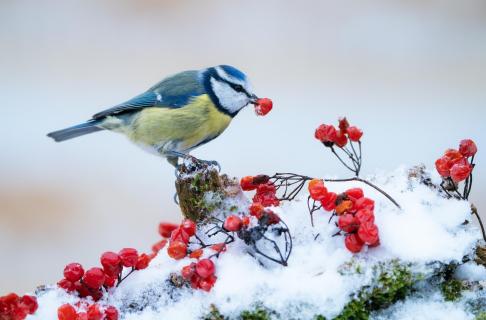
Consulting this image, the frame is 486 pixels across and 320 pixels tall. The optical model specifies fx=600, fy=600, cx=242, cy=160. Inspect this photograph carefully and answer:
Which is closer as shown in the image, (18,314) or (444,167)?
(18,314)

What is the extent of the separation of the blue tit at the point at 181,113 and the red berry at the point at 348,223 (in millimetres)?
696

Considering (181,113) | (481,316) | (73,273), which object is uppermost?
(181,113)

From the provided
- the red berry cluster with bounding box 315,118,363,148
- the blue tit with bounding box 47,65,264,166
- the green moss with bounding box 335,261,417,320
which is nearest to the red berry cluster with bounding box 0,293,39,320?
the green moss with bounding box 335,261,417,320

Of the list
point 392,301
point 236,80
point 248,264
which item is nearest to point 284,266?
point 248,264

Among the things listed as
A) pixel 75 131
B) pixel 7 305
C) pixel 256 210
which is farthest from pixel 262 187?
pixel 75 131

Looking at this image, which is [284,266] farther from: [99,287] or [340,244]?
[99,287]

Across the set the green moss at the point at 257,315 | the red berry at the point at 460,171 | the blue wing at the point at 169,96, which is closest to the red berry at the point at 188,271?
the green moss at the point at 257,315

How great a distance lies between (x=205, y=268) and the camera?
83 cm

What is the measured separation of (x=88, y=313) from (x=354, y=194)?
16.5 inches

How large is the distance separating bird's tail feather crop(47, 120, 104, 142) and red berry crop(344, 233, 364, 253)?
107 centimetres

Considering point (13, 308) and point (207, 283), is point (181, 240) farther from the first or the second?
point (13, 308)

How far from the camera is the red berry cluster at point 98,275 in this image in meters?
0.88

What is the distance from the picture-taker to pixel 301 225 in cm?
93

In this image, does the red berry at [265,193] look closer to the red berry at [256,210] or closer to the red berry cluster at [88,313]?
the red berry at [256,210]
